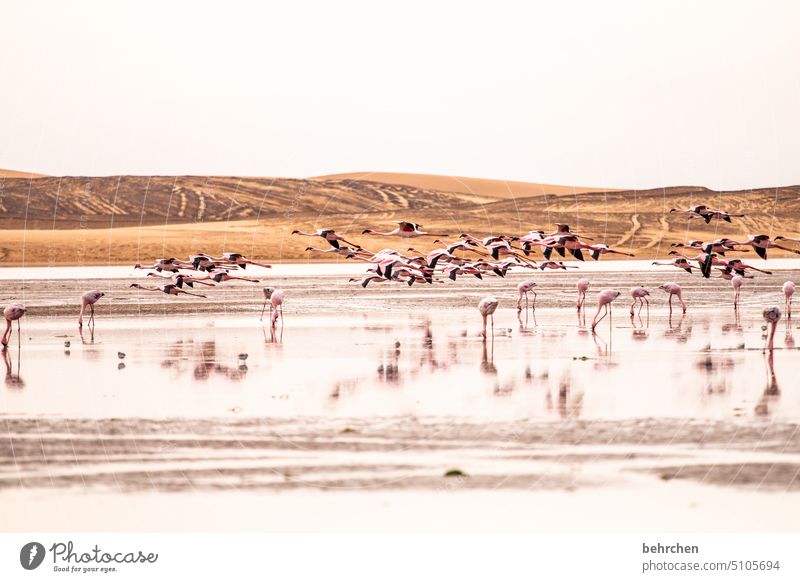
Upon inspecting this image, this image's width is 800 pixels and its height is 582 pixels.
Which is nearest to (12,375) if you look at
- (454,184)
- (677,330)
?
(677,330)

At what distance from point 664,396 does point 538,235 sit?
12.2m

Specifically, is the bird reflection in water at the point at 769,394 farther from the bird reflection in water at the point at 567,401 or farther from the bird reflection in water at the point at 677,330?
the bird reflection in water at the point at 677,330

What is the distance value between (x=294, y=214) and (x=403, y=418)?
262 ft

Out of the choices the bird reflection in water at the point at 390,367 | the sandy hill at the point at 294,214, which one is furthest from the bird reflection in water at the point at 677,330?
the sandy hill at the point at 294,214

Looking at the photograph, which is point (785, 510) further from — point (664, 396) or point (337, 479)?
point (664, 396)

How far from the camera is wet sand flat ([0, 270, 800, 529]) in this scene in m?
10.0

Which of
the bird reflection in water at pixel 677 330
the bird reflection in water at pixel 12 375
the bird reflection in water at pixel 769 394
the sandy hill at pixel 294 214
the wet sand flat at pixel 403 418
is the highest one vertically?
the sandy hill at pixel 294 214

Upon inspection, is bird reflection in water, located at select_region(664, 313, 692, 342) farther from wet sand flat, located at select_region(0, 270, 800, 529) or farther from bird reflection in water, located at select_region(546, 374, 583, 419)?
bird reflection in water, located at select_region(546, 374, 583, 419)

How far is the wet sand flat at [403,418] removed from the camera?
10031 mm

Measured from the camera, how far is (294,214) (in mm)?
92188

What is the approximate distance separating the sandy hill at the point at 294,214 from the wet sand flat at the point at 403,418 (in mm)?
44727

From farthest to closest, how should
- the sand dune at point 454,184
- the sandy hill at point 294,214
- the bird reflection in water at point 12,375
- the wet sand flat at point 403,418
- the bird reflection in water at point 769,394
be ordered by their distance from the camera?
the sand dune at point 454,184 < the sandy hill at point 294,214 < the bird reflection in water at point 12,375 < the bird reflection in water at point 769,394 < the wet sand flat at point 403,418

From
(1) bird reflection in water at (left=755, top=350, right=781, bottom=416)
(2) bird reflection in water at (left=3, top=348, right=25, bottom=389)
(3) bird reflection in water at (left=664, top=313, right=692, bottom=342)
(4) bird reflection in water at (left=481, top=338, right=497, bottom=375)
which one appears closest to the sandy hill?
(3) bird reflection in water at (left=664, top=313, right=692, bottom=342)

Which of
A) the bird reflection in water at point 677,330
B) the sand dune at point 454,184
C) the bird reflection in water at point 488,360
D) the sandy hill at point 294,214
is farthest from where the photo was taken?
the sand dune at point 454,184
